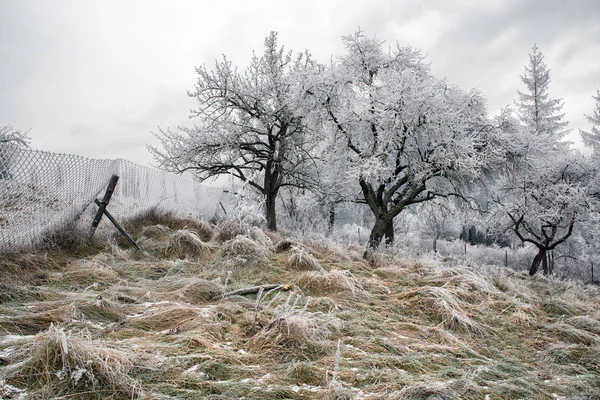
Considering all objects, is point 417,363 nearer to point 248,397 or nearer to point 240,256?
point 248,397

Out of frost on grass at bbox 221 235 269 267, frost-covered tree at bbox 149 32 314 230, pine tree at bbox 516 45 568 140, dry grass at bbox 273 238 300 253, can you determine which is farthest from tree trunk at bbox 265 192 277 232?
pine tree at bbox 516 45 568 140

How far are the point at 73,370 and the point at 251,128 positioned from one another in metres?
12.0

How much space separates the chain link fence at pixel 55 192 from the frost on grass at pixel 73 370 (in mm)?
3289

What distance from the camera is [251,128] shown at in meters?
13.6

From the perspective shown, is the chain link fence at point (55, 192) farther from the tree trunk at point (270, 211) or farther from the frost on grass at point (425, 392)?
the tree trunk at point (270, 211)

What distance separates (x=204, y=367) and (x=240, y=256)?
3364 mm

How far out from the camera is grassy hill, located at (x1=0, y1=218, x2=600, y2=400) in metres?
2.30

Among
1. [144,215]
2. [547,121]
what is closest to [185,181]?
[144,215]

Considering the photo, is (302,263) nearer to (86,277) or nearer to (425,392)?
(86,277)

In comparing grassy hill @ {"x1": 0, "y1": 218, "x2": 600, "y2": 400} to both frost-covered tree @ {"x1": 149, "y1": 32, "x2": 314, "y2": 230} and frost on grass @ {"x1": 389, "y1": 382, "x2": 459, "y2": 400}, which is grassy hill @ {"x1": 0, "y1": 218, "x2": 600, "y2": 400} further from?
frost-covered tree @ {"x1": 149, "y1": 32, "x2": 314, "y2": 230}

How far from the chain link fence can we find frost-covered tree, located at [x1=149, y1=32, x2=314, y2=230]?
547cm

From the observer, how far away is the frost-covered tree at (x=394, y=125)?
10.9 m

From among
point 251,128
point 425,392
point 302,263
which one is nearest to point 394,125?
point 251,128

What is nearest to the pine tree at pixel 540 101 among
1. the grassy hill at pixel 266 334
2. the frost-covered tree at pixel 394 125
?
the frost-covered tree at pixel 394 125
